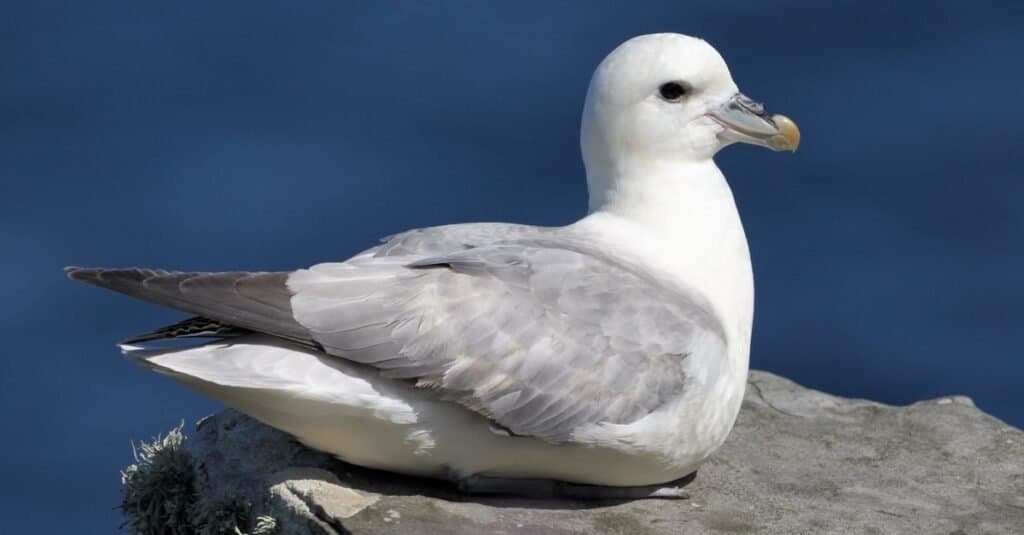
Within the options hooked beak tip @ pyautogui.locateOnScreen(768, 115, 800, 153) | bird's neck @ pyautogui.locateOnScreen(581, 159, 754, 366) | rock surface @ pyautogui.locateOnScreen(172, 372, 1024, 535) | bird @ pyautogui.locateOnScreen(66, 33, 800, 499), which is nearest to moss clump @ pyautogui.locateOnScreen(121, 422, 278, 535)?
rock surface @ pyautogui.locateOnScreen(172, 372, 1024, 535)

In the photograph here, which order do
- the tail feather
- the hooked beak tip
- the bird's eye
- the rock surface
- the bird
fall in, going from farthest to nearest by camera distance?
1. the hooked beak tip
2. the bird's eye
3. the rock surface
4. the bird
5. the tail feather

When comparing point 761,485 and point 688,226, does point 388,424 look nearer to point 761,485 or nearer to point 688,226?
point 688,226

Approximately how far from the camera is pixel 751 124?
22.6ft

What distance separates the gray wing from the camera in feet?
19.4

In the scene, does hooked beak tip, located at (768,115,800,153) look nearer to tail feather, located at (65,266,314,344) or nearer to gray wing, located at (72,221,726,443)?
gray wing, located at (72,221,726,443)

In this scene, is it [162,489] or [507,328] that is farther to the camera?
[162,489]

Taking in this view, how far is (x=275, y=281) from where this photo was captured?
19.6 ft

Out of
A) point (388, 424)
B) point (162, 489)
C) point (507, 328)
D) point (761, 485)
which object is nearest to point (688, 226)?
point (761, 485)

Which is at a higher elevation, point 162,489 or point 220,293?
point 220,293

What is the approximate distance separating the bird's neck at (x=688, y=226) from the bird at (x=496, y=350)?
0.01m

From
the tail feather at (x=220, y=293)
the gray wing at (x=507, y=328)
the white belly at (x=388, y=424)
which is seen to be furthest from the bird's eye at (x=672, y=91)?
the tail feather at (x=220, y=293)

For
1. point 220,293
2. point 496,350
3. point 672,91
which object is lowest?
point 496,350

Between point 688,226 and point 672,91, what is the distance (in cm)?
50

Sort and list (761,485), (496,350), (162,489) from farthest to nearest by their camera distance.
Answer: (761,485) → (162,489) → (496,350)
